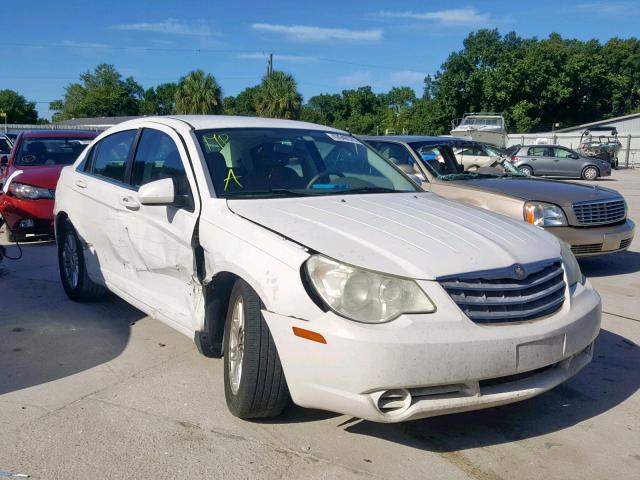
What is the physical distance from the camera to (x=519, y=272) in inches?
132

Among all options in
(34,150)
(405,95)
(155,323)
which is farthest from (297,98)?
(405,95)

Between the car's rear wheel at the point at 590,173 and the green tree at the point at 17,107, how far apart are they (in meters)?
74.3

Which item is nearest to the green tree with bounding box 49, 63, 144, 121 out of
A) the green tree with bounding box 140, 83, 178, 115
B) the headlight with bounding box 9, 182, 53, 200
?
the green tree with bounding box 140, 83, 178, 115

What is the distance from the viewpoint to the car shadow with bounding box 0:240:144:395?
4609 mm

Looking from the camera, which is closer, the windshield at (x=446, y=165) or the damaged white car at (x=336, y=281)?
the damaged white car at (x=336, y=281)

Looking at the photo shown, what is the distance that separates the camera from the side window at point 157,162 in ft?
14.4

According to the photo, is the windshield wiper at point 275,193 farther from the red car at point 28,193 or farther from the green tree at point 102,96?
the green tree at point 102,96

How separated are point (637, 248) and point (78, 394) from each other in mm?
8057

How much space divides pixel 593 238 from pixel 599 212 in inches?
14.8

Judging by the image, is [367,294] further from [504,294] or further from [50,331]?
[50,331]

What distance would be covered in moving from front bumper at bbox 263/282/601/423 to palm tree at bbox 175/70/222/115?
148 feet

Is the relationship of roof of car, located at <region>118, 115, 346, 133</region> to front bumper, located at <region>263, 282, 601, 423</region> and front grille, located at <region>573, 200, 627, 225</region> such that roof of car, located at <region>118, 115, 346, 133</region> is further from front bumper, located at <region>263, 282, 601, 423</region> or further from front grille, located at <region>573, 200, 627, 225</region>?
front grille, located at <region>573, 200, 627, 225</region>

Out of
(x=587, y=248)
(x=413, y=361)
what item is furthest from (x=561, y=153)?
(x=413, y=361)

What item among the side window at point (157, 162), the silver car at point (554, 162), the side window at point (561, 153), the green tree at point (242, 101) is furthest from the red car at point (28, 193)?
the green tree at point (242, 101)
